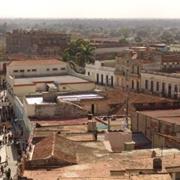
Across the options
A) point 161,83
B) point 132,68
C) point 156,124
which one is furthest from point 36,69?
point 156,124

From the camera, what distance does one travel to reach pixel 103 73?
259 ft

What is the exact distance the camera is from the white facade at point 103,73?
77812 mm

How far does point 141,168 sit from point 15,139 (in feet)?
85.2

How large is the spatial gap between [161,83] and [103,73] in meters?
12.4

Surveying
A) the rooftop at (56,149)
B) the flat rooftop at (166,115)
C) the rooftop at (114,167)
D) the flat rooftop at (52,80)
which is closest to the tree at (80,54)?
the flat rooftop at (52,80)

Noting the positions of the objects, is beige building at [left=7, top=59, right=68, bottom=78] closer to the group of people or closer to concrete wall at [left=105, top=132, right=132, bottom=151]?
the group of people

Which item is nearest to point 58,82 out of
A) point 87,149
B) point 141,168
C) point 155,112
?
point 155,112

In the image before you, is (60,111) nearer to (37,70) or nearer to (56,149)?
(56,149)

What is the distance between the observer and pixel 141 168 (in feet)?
93.4

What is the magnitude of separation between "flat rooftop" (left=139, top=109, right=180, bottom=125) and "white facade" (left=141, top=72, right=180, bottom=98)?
20404 millimetres

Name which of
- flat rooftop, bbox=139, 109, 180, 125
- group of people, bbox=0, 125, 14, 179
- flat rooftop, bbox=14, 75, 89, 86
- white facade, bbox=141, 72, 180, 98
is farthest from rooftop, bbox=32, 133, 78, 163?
Result: white facade, bbox=141, 72, 180, 98

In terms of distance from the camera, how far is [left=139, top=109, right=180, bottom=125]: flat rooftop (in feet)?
132

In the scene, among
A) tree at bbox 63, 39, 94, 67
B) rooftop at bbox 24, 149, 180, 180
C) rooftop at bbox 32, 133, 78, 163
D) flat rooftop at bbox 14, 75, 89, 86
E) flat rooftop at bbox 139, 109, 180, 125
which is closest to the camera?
rooftop at bbox 24, 149, 180, 180

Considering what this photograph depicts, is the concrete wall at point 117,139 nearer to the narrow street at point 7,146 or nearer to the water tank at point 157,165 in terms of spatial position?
the narrow street at point 7,146
